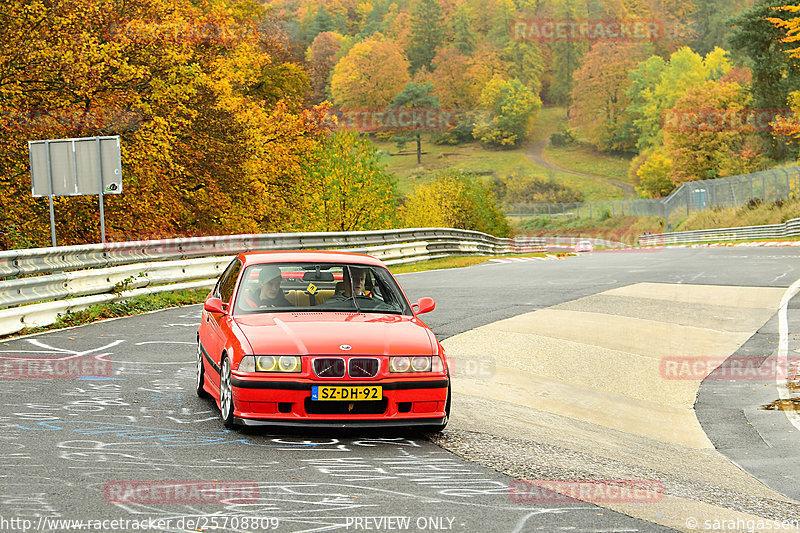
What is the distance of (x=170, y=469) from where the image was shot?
Answer: 19.5ft

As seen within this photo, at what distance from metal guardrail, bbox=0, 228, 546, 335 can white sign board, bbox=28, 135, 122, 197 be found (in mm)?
1664

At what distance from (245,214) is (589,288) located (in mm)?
22593

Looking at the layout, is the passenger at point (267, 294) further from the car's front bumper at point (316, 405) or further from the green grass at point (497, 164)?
the green grass at point (497, 164)

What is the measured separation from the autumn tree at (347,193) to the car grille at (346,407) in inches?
A: 1762

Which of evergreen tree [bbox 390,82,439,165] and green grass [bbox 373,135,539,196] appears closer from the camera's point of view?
green grass [bbox 373,135,539,196]

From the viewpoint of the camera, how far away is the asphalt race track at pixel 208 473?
493 centimetres

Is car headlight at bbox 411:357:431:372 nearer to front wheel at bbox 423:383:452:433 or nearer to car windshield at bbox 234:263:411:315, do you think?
front wheel at bbox 423:383:452:433

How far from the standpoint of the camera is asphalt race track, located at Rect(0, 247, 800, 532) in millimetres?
4930

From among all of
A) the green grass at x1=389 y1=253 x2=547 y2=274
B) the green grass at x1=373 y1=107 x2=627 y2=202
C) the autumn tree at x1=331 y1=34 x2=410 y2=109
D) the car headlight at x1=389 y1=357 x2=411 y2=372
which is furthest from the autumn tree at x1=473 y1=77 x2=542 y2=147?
the car headlight at x1=389 y1=357 x2=411 y2=372

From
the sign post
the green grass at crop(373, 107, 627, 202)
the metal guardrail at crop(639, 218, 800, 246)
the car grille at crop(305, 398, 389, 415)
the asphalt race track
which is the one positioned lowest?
the metal guardrail at crop(639, 218, 800, 246)

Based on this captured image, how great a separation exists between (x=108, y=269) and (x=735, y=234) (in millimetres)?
50058

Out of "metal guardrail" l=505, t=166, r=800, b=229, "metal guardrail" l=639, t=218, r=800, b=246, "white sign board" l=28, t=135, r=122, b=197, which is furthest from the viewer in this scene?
"metal guardrail" l=505, t=166, r=800, b=229

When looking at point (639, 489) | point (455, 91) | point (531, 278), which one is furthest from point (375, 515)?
point (455, 91)

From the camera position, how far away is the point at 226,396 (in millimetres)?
7250
